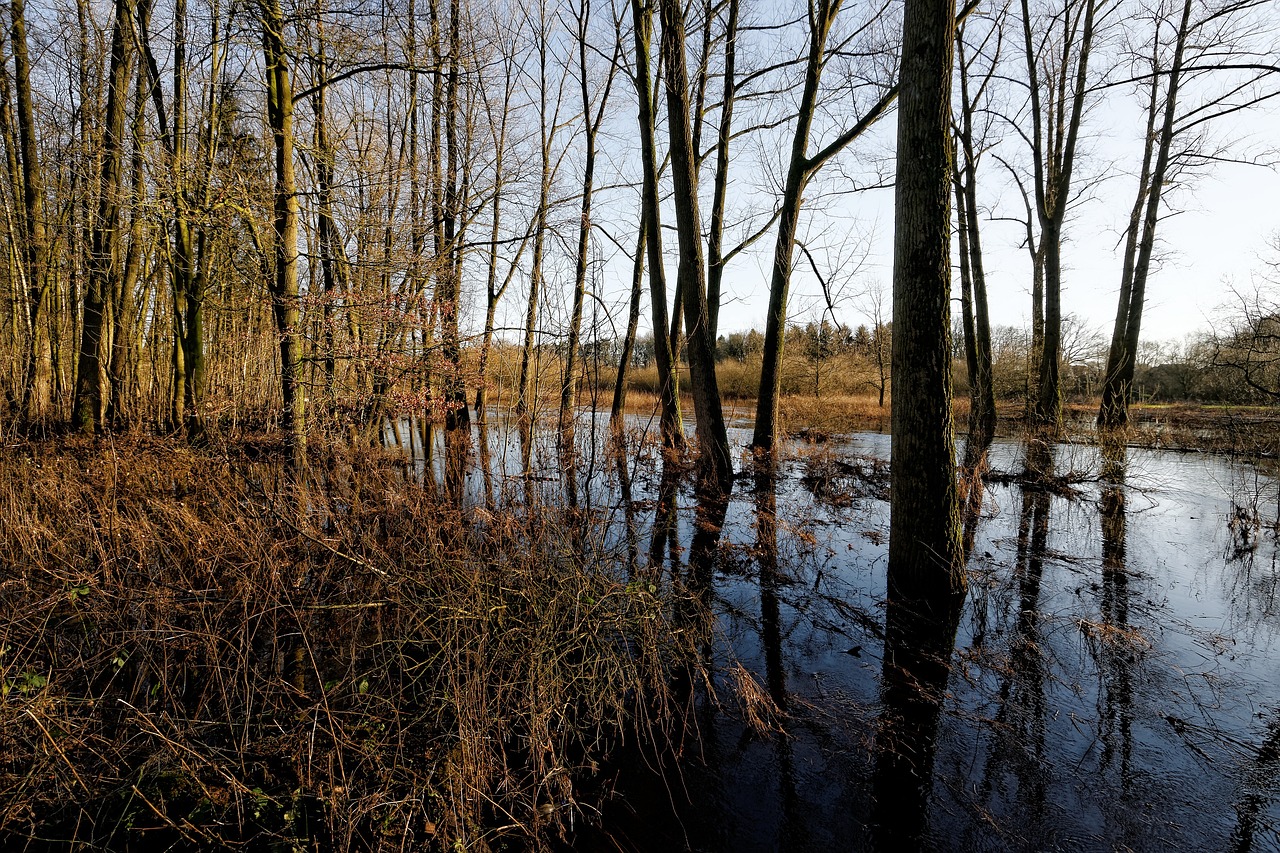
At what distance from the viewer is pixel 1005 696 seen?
3.33 m

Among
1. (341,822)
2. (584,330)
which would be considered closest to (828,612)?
(584,330)

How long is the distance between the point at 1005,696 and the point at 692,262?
7.00 metres

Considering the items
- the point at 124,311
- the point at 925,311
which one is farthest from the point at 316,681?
the point at 124,311

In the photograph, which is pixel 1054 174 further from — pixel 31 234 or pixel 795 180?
pixel 31 234

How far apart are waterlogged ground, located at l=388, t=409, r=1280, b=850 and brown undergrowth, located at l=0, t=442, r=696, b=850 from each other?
1.29ft

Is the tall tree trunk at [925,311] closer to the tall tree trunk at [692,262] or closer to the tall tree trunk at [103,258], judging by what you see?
the tall tree trunk at [692,262]

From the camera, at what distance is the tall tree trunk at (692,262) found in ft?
29.1

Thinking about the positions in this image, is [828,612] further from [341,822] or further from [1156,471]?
[1156,471]

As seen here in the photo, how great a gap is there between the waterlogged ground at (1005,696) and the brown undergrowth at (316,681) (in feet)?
1.29

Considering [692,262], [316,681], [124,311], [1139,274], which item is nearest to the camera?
[316,681]

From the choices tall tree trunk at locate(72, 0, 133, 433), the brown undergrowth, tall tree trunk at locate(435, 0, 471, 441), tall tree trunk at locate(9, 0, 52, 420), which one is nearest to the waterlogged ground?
the brown undergrowth

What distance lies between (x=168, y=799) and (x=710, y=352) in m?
7.95

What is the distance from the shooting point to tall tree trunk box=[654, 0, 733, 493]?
8859 mm

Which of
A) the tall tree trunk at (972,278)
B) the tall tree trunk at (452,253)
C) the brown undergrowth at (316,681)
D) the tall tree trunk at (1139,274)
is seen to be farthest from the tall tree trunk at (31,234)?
the tall tree trunk at (1139,274)
